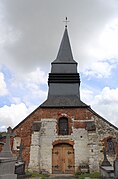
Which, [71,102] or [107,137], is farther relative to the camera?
[71,102]

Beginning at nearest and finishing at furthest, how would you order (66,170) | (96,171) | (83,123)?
(96,171)
(66,170)
(83,123)

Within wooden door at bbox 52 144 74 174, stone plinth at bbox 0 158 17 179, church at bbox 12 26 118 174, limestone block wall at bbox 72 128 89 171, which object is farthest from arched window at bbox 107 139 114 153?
→ stone plinth at bbox 0 158 17 179

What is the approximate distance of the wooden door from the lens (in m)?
16.9

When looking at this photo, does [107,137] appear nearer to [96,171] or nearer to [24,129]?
[96,171]

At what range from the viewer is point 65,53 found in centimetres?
2467

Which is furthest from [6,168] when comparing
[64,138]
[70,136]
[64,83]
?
[64,83]

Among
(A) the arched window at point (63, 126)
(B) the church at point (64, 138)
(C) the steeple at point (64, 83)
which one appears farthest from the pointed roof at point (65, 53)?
(A) the arched window at point (63, 126)

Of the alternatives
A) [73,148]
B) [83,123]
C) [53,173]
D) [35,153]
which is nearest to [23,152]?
[35,153]

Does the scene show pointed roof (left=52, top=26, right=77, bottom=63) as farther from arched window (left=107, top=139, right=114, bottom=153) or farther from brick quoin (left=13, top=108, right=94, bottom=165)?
arched window (left=107, top=139, right=114, bottom=153)

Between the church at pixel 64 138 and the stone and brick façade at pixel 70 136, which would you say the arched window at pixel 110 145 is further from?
the stone and brick façade at pixel 70 136

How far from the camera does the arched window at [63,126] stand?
59.4 feet

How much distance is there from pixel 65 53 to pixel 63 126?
31.3 feet

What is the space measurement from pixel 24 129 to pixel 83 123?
4927 mm

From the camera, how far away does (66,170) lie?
667 inches
